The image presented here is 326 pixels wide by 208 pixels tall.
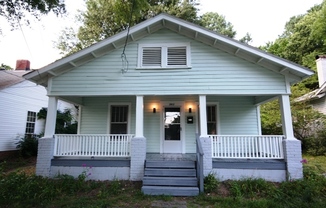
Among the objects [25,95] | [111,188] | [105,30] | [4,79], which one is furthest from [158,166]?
[105,30]

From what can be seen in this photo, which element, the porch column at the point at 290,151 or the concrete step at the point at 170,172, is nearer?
the concrete step at the point at 170,172

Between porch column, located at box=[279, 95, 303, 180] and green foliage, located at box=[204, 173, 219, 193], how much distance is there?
234cm

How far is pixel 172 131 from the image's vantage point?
8250mm

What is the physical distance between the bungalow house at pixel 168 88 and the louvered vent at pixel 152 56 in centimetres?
4

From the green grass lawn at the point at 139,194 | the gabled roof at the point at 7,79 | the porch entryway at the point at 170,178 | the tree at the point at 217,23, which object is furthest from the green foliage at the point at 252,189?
the tree at the point at 217,23

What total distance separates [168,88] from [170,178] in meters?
2.88

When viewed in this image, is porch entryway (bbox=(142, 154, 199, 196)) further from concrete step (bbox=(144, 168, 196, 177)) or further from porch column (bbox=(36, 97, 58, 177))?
porch column (bbox=(36, 97, 58, 177))

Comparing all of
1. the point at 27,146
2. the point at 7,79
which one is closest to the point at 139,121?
the point at 27,146

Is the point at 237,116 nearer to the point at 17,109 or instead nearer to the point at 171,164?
the point at 171,164

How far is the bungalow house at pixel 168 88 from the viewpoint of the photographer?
6.08 meters

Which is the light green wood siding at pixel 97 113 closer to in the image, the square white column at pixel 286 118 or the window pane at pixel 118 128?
the window pane at pixel 118 128

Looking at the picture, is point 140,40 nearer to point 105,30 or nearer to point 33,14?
point 33,14

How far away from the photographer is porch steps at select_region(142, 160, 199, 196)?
5227mm

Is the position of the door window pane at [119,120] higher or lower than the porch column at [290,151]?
higher
